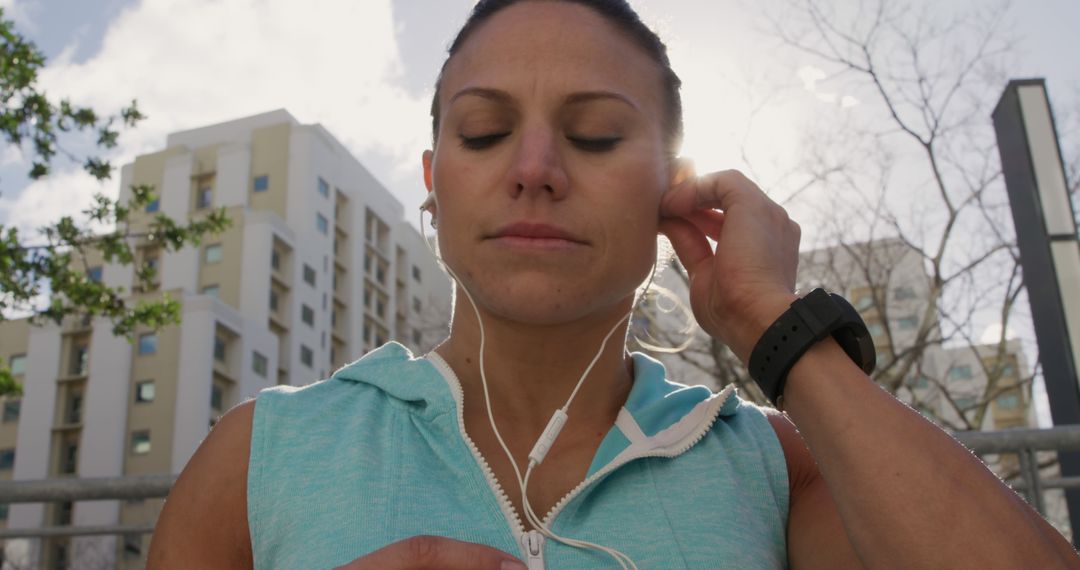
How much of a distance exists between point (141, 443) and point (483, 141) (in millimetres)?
45343

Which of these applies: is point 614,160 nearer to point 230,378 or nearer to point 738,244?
point 738,244

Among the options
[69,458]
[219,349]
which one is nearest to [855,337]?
[219,349]

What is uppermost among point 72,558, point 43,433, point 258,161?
point 258,161

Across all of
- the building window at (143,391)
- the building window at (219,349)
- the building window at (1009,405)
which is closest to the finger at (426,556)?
the building window at (1009,405)

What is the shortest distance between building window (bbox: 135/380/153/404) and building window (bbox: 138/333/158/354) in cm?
142

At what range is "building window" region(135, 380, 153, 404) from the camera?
4312 cm

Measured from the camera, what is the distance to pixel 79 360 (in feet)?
148

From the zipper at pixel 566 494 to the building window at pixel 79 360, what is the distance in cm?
4776

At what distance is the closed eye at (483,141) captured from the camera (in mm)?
2031

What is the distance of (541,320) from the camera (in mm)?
1935

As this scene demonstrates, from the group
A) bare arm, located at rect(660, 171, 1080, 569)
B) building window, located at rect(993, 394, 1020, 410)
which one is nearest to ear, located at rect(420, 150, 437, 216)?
bare arm, located at rect(660, 171, 1080, 569)

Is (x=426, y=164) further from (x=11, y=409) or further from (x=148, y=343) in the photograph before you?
(x=11, y=409)

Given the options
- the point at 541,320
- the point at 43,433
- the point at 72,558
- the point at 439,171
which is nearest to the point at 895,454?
the point at 541,320

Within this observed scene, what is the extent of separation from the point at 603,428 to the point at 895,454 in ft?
2.18
